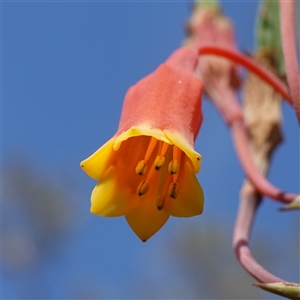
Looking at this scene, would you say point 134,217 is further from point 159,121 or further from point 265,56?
point 265,56

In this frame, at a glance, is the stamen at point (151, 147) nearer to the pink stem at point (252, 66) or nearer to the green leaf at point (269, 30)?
the pink stem at point (252, 66)

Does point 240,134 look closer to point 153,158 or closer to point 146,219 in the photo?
point 153,158

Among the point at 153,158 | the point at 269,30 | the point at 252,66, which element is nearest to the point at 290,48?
the point at 252,66

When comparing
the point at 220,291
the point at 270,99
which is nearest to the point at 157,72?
the point at 270,99

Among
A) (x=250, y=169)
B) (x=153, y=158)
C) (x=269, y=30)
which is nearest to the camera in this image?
(x=153, y=158)

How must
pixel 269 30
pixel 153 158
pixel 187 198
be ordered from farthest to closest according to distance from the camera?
pixel 269 30
pixel 153 158
pixel 187 198

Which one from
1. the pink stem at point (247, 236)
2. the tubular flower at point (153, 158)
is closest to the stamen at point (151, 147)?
the tubular flower at point (153, 158)

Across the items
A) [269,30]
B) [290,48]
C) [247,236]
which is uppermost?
[269,30]
